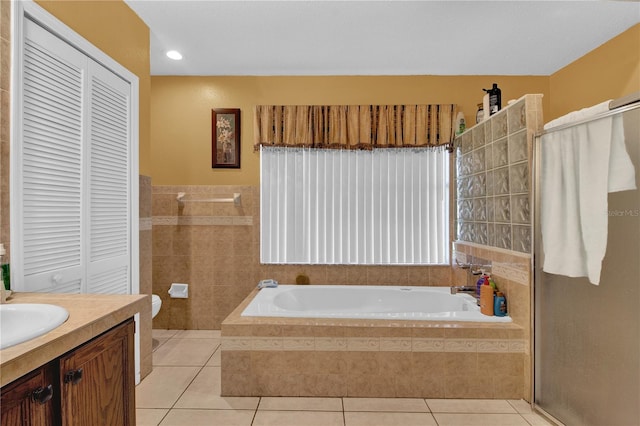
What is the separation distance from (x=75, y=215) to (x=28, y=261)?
13.4 inches

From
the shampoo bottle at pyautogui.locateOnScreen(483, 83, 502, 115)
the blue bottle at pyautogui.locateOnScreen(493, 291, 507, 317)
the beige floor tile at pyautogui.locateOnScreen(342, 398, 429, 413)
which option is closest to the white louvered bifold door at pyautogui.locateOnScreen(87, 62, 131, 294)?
the beige floor tile at pyautogui.locateOnScreen(342, 398, 429, 413)

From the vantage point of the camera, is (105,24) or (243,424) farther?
(105,24)

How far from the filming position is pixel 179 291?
3350mm

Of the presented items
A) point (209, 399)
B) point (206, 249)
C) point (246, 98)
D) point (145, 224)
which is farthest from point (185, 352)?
point (246, 98)

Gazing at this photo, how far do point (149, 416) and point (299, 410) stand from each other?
0.84m

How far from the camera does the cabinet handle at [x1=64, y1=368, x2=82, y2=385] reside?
0.97 meters

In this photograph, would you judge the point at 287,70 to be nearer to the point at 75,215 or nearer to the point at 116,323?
the point at 75,215

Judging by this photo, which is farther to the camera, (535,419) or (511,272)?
(511,272)

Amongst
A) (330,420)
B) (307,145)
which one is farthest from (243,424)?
(307,145)

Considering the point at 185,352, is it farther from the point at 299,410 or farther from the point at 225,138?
the point at 225,138

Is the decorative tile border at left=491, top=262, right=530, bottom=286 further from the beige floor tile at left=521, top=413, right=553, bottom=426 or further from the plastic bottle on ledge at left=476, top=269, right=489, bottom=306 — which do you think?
the beige floor tile at left=521, top=413, right=553, bottom=426

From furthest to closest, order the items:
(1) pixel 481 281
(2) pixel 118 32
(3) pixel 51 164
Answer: (1) pixel 481 281, (2) pixel 118 32, (3) pixel 51 164

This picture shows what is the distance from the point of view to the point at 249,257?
3357 mm

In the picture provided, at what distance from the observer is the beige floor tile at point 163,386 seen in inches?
83.4
